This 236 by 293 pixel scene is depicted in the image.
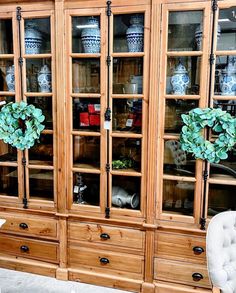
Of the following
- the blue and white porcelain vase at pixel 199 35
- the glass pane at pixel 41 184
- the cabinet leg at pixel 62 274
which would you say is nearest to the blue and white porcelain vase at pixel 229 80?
the blue and white porcelain vase at pixel 199 35

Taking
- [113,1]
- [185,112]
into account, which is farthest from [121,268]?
[113,1]

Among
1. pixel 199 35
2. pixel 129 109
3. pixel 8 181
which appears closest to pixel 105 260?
pixel 8 181

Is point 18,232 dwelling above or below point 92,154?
below

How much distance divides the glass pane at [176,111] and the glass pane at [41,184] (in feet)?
3.43

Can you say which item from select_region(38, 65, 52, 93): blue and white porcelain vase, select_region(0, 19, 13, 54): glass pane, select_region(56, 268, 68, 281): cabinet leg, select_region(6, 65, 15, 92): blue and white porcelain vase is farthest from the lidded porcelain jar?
select_region(0, 19, 13, 54): glass pane

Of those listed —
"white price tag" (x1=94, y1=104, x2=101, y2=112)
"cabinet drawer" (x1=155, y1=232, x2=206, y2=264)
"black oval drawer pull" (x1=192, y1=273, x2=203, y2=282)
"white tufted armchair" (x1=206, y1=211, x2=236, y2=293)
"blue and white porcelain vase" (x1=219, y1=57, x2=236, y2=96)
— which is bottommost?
"black oval drawer pull" (x1=192, y1=273, x2=203, y2=282)

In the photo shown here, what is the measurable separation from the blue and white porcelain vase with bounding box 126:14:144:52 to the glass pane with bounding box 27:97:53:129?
798 millimetres

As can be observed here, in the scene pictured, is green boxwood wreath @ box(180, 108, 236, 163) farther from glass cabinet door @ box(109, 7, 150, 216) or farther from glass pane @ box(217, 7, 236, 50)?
glass pane @ box(217, 7, 236, 50)

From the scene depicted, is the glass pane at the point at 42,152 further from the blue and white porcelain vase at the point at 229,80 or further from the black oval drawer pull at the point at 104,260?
the blue and white porcelain vase at the point at 229,80

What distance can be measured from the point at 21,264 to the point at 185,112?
1.88m

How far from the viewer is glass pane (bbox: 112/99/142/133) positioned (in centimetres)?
226

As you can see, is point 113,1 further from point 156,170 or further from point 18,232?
point 18,232

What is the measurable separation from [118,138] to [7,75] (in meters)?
1.08

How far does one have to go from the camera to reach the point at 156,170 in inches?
87.0
